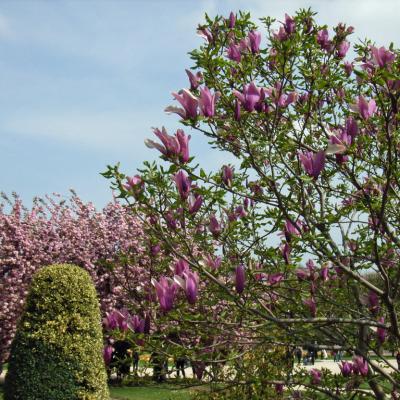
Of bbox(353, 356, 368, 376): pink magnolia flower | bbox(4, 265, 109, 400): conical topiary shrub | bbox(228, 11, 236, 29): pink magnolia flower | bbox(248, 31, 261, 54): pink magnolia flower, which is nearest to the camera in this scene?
bbox(353, 356, 368, 376): pink magnolia flower

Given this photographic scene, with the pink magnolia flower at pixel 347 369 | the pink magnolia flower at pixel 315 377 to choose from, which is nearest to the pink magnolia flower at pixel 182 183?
the pink magnolia flower at pixel 347 369

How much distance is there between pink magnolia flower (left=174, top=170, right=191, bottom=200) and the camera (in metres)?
3.55

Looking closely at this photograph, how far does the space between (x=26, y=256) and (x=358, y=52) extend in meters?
13.9

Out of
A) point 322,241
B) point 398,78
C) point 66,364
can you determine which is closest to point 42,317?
point 66,364

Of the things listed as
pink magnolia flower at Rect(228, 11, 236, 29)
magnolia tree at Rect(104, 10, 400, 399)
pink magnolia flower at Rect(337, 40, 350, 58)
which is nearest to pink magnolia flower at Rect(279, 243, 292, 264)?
magnolia tree at Rect(104, 10, 400, 399)

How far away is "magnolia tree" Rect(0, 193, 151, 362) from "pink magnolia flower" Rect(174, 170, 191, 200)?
12.9 metres

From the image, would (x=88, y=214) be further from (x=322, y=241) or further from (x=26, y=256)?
(x=322, y=241)

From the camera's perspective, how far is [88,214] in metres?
19.4

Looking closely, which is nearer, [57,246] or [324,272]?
[324,272]

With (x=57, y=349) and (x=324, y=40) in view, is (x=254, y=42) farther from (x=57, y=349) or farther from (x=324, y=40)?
(x=57, y=349)

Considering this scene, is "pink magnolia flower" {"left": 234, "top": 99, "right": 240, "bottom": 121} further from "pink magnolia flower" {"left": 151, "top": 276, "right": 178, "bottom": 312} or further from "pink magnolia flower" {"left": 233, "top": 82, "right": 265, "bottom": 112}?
"pink magnolia flower" {"left": 151, "top": 276, "right": 178, "bottom": 312}

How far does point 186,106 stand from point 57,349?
722 cm

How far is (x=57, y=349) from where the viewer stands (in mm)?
9734

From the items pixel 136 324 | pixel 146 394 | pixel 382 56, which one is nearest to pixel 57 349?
pixel 136 324
